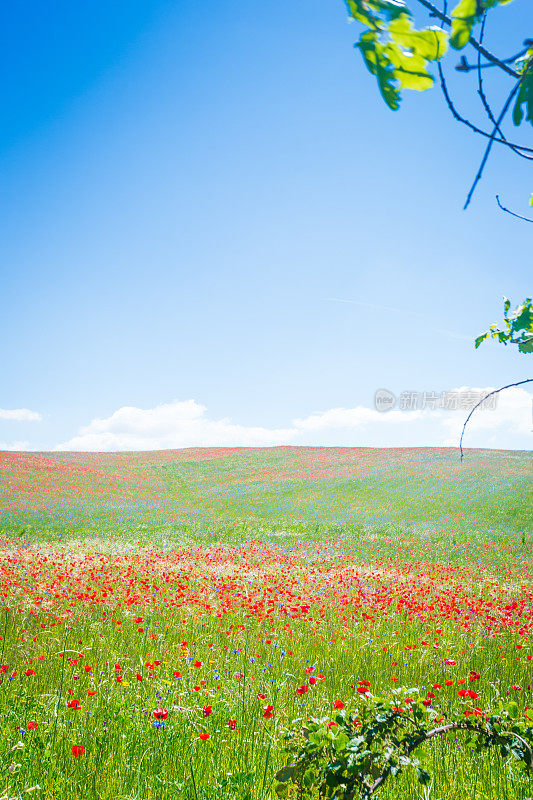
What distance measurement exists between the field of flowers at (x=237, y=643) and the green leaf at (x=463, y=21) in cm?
207

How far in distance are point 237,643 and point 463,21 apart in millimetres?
6345

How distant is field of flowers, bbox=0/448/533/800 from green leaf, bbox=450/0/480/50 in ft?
6.79

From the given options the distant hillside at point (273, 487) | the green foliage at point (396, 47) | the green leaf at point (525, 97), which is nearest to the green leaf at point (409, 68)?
the green foliage at point (396, 47)

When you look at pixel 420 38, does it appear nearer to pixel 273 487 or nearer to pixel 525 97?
pixel 525 97

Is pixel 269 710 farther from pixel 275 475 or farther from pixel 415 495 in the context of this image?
pixel 275 475

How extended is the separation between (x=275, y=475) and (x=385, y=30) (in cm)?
3627

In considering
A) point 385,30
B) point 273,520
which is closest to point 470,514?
point 273,520

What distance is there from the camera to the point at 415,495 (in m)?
27.2

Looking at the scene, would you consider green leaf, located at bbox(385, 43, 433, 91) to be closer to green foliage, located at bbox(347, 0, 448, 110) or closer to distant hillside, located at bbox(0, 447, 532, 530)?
green foliage, located at bbox(347, 0, 448, 110)

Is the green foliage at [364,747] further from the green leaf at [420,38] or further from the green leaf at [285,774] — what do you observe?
the green leaf at [420,38]

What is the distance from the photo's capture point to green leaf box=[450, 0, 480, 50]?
0.79m

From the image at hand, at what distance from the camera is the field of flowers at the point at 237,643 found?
282 cm

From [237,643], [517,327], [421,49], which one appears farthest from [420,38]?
[237,643]

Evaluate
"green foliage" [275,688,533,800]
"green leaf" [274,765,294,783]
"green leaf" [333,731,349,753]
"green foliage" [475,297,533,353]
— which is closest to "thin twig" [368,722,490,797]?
"green foliage" [275,688,533,800]
